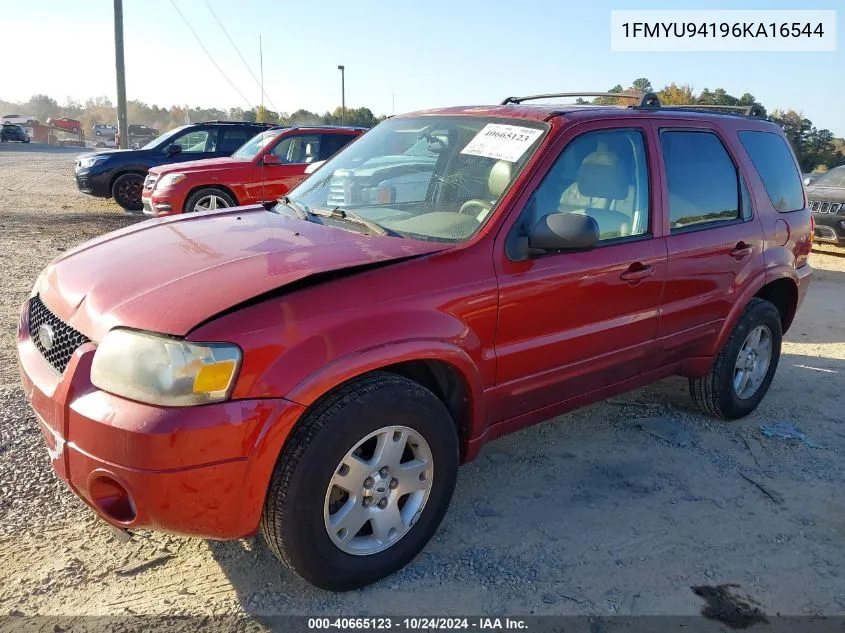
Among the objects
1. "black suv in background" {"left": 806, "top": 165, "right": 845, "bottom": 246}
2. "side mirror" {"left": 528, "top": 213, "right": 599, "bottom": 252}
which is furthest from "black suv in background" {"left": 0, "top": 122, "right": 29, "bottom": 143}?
"side mirror" {"left": 528, "top": 213, "right": 599, "bottom": 252}

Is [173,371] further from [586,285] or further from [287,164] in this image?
[287,164]

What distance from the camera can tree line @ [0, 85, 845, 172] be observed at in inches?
896

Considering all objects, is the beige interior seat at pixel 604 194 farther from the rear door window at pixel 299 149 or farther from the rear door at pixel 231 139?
the rear door at pixel 231 139

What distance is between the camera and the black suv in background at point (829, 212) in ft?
36.0

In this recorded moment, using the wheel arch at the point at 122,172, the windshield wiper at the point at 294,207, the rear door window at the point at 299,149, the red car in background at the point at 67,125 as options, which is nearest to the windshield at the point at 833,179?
the rear door window at the point at 299,149

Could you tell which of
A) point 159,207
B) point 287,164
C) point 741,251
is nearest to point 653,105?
point 741,251

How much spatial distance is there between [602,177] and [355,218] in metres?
1.27

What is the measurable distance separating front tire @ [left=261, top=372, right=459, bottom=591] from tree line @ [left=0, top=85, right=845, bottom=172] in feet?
8.57

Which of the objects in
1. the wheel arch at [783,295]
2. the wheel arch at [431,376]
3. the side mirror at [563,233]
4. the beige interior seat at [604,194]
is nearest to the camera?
the wheel arch at [431,376]

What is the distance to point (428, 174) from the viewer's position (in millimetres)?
3516

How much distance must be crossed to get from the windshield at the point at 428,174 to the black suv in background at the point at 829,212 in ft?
30.3

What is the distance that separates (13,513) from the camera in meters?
3.06

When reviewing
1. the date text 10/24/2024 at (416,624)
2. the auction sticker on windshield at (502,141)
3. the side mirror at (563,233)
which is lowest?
the date text 10/24/2024 at (416,624)

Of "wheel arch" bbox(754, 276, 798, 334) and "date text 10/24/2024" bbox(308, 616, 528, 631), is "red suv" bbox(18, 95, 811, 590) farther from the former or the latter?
"wheel arch" bbox(754, 276, 798, 334)
